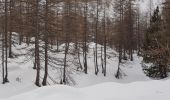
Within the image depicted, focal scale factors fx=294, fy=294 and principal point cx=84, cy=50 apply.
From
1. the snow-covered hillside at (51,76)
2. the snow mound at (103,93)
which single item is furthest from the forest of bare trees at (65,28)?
the snow mound at (103,93)

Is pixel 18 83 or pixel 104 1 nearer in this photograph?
pixel 18 83

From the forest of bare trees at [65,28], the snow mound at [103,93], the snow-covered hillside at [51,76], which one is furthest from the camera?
the snow-covered hillside at [51,76]

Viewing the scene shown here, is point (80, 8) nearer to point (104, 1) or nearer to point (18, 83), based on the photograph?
point (104, 1)

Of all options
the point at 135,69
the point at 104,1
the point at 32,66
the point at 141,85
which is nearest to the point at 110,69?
the point at 135,69

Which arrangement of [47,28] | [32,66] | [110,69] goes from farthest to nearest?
[110,69] → [32,66] → [47,28]

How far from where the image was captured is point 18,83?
2809cm

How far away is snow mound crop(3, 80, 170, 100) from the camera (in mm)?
11344

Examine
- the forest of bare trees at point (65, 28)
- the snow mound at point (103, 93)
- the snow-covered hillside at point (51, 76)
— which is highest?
the forest of bare trees at point (65, 28)

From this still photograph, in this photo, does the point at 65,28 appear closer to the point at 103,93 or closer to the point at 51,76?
the point at 51,76

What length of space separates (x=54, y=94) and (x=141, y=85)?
4.33 m

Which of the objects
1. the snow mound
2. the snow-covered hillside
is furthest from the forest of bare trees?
the snow mound

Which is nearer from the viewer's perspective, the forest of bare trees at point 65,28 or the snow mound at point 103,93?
the snow mound at point 103,93

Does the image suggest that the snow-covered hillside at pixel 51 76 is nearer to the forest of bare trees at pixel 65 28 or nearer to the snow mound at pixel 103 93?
the forest of bare trees at pixel 65 28

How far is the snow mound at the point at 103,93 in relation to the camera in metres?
11.3
